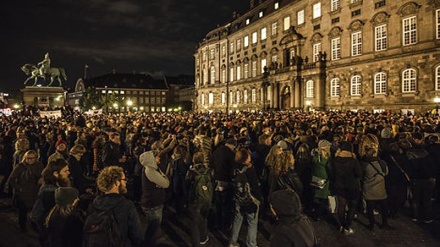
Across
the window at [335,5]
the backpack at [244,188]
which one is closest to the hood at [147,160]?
the backpack at [244,188]

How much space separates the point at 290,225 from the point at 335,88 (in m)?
39.9

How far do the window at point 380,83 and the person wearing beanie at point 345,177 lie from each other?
3167cm

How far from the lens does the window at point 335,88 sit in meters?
40.1

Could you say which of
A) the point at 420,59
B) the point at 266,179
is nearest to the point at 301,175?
the point at 266,179

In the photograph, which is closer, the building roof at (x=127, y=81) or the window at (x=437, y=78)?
the window at (x=437, y=78)

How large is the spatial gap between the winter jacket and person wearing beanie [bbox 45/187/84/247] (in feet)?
1.47

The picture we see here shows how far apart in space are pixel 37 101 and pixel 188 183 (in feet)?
141

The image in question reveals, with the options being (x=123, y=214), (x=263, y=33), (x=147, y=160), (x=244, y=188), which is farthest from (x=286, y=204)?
(x=263, y=33)

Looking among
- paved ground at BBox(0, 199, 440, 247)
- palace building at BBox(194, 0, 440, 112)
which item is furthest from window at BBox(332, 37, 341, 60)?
paved ground at BBox(0, 199, 440, 247)

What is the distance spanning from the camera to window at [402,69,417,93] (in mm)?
32031

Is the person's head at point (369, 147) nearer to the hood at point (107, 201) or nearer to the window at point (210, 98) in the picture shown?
the hood at point (107, 201)

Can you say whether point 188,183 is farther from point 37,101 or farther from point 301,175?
point 37,101

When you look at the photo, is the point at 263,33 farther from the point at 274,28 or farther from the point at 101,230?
the point at 101,230

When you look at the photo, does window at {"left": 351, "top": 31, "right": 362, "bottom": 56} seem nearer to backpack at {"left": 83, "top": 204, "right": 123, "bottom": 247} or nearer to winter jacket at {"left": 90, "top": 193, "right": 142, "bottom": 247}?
winter jacket at {"left": 90, "top": 193, "right": 142, "bottom": 247}
